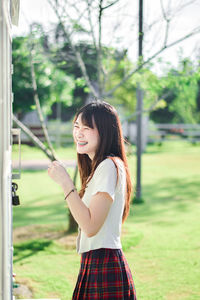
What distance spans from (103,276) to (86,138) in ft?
2.15

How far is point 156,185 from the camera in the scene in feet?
38.8

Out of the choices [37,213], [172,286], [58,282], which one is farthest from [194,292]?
[37,213]

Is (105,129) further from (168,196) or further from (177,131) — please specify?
(177,131)

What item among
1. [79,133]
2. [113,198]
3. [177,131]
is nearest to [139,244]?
[79,133]

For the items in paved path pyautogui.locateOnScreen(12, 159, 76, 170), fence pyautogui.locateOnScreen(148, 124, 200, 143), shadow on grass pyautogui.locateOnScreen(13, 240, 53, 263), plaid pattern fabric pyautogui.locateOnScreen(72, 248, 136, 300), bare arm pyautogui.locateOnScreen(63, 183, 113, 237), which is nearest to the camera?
bare arm pyautogui.locateOnScreen(63, 183, 113, 237)

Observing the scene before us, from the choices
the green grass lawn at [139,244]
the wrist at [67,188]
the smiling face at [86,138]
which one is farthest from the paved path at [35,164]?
the wrist at [67,188]

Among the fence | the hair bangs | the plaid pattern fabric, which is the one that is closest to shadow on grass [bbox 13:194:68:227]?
the plaid pattern fabric

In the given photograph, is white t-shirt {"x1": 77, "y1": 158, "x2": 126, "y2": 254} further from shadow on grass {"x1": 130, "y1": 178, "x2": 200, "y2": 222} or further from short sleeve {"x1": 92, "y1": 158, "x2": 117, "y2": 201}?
shadow on grass {"x1": 130, "y1": 178, "x2": 200, "y2": 222}

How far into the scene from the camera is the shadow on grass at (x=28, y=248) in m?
5.57

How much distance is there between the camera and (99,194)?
6.60ft

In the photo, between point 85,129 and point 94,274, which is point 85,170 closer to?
point 85,129

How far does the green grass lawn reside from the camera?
4.46m

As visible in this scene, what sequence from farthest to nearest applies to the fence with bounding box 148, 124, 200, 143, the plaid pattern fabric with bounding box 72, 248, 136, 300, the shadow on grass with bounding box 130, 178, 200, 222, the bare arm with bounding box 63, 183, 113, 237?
the fence with bounding box 148, 124, 200, 143, the shadow on grass with bounding box 130, 178, 200, 222, the plaid pattern fabric with bounding box 72, 248, 136, 300, the bare arm with bounding box 63, 183, 113, 237

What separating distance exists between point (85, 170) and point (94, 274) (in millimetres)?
547
